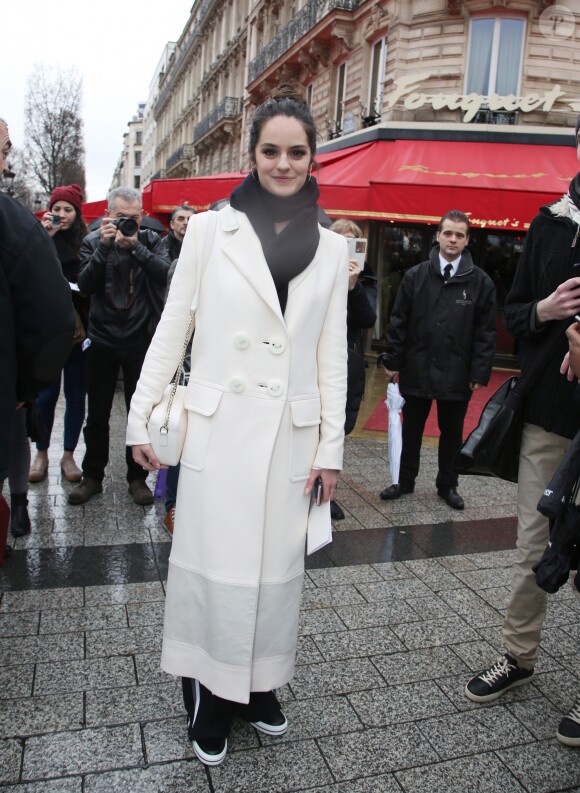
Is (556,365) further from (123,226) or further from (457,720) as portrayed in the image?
(123,226)

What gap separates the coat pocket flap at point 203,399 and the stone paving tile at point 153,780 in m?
1.20

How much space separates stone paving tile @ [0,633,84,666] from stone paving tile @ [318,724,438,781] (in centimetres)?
118

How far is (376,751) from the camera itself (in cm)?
253

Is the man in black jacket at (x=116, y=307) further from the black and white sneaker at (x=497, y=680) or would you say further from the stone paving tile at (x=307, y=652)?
the black and white sneaker at (x=497, y=680)

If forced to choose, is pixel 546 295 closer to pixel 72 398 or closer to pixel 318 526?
pixel 318 526

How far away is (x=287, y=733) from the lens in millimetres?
2621

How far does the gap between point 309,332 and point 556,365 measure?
106cm

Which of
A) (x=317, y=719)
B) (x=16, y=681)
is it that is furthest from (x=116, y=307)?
(x=317, y=719)

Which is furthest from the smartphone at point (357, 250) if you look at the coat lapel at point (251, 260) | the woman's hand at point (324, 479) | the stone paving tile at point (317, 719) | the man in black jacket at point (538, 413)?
the stone paving tile at point (317, 719)

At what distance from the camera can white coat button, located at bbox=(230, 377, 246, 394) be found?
2.32 meters

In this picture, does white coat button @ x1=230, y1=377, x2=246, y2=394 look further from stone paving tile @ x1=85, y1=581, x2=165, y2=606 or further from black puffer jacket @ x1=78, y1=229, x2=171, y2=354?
black puffer jacket @ x1=78, y1=229, x2=171, y2=354

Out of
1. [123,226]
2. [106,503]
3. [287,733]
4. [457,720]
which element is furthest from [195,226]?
[106,503]

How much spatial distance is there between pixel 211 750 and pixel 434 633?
4.49 ft

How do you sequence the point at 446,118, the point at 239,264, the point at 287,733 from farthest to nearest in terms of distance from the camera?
the point at 446,118 → the point at 287,733 → the point at 239,264
